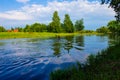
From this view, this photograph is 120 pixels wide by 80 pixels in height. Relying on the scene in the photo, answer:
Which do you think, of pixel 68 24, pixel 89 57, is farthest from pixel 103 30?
pixel 89 57

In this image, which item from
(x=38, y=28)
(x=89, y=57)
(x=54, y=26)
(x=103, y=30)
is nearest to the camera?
(x=89, y=57)

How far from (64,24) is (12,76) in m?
107

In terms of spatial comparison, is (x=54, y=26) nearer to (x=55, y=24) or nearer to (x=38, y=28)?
(x=55, y=24)

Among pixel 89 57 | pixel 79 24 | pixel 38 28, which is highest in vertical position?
pixel 79 24

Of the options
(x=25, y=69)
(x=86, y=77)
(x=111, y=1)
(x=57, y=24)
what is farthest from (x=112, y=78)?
(x=57, y=24)

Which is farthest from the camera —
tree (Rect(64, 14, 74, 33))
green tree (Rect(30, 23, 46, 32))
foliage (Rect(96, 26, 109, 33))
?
foliage (Rect(96, 26, 109, 33))

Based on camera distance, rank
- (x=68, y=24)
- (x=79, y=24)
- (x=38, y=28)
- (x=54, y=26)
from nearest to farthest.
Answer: (x=54, y=26)
(x=38, y=28)
(x=68, y=24)
(x=79, y=24)

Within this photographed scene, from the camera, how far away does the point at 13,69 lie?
1827 centimetres

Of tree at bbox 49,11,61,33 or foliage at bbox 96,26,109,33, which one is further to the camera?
foliage at bbox 96,26,109,33

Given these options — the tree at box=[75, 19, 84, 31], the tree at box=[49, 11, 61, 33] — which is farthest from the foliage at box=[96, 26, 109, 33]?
the tree at box=[49, 11, 61, 33]

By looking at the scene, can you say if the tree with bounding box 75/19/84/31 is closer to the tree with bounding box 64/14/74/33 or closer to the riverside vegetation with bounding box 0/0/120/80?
the riverside vegetation with bounding box 0/0/120/80

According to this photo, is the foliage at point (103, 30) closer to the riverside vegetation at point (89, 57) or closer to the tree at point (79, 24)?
the riverside vegetation at point (89, 57)

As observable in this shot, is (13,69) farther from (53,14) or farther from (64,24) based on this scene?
(64,24)

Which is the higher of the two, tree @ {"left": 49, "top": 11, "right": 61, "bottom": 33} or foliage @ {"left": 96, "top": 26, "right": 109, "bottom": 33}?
tree @ {"left": 49, "top": 11, "right": 61, "bottom": 33}
